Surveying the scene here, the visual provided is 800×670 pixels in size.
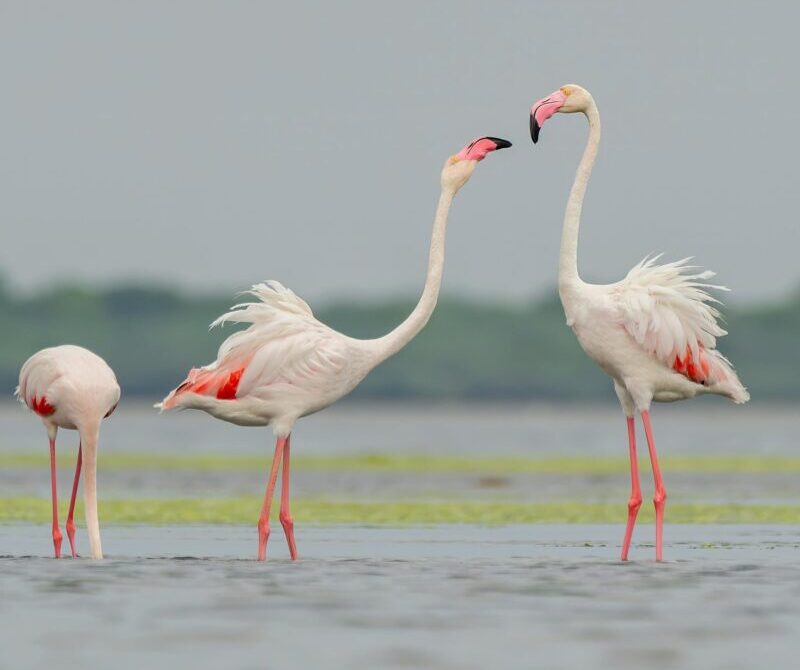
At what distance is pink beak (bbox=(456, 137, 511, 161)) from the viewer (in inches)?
539

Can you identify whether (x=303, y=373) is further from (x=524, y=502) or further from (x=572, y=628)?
(x=524, y=502)

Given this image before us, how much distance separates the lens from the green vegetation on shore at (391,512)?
1816cm

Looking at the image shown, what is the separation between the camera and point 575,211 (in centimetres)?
1383

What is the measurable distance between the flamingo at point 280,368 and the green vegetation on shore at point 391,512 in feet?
14.8

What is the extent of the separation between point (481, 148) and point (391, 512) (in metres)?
6.61

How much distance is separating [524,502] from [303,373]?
8872mm

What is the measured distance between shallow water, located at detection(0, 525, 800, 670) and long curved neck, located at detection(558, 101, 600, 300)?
2158 mm

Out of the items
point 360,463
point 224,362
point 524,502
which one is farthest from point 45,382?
point 360,463

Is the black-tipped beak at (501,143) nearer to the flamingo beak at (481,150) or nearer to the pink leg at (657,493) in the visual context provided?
the flamingo beak at (481,150)

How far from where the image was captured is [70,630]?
30.0ft

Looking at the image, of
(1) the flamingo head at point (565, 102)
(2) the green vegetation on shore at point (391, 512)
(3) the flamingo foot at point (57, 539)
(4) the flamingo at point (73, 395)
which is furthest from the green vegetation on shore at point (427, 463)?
(1) the flamingo head at point (565, 102)

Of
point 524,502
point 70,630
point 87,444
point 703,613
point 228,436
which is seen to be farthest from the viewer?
point 228,436

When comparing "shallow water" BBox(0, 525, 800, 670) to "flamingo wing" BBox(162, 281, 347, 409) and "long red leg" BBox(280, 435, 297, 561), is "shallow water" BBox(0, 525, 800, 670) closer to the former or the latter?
"long red leg" BBox(280, 435, 297, 561)

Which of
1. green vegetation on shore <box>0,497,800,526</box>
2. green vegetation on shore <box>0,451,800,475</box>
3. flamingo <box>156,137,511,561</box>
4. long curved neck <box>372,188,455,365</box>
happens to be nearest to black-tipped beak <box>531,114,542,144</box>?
long curved neck <box>372,188,455,365</box>
